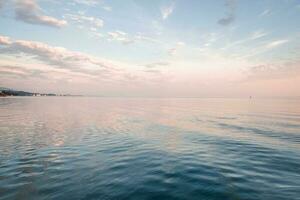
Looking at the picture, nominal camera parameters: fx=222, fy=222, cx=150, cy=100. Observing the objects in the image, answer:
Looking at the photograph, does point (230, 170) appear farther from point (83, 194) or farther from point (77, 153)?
point (77, 153)

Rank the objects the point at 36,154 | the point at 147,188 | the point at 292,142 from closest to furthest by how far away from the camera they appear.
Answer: the point at 147,188 < the point at 36,154 < the point at 292,142

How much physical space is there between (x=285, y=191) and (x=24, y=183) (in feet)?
53.4

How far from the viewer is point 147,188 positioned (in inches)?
548

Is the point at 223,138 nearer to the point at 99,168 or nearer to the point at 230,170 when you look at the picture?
the point at 230,170

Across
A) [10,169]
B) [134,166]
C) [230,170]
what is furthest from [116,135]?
[230,170]

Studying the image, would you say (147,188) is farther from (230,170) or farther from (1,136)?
(1,136)

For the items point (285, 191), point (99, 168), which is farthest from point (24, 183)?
point (285, 191)

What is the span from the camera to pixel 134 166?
18375 mm

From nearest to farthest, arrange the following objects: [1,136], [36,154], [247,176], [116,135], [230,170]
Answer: [247,176] < [230,170] < [36,154] < [1,136] < [116,135]

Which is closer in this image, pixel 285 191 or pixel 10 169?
pixel 285 191

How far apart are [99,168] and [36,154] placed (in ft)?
26.2

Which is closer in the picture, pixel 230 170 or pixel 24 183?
pixel 24 183

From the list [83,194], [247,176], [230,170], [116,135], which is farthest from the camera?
[116,135]

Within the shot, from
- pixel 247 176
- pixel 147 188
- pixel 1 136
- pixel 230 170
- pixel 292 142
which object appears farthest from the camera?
Answer: pixel 1 136
